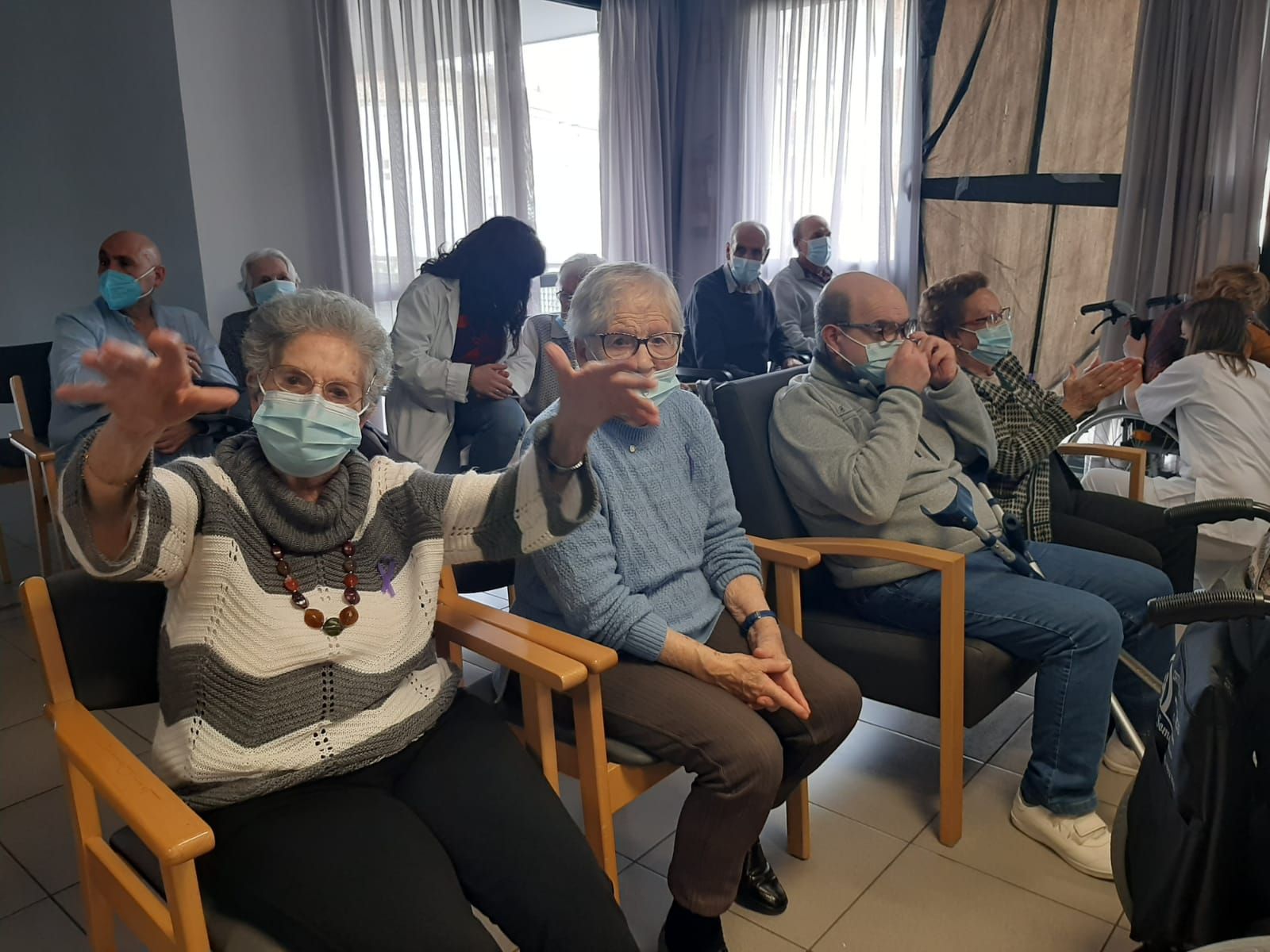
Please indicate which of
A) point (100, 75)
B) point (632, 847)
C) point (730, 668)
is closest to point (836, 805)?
point (632, 847)

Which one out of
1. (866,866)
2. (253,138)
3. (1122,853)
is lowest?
(866,866)

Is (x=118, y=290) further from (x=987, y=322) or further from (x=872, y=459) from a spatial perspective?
(x=987, y=322)

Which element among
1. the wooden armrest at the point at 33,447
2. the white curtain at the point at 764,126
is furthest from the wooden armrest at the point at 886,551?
the white curtain at the point at 764,126

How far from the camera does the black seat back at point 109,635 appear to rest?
130 centimetres

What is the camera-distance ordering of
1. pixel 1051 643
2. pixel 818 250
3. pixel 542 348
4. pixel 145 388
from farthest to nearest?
pixel 818 250
pixel 542 348
pixel 1051 643
pixel 145 388

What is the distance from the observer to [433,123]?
4496 millimetres

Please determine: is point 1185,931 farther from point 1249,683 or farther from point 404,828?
point 404,828

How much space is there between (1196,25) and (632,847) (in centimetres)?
424

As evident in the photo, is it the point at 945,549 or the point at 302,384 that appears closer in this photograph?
the point at 302,384

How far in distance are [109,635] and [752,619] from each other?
40.7 inches

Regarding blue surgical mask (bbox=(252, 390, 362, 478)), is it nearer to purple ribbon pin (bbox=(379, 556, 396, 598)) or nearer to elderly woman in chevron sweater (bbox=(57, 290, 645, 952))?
elderly woman in chevron sweater (bbox=(57, 290, 645, 952))

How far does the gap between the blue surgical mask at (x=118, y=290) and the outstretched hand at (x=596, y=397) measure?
7.56 feet

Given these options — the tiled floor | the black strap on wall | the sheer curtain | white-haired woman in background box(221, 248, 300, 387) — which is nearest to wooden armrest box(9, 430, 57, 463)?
white-haired woman in background box(221, 248, 300, 387)

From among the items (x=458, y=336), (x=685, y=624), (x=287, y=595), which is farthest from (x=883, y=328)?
(x=458, y=336)
